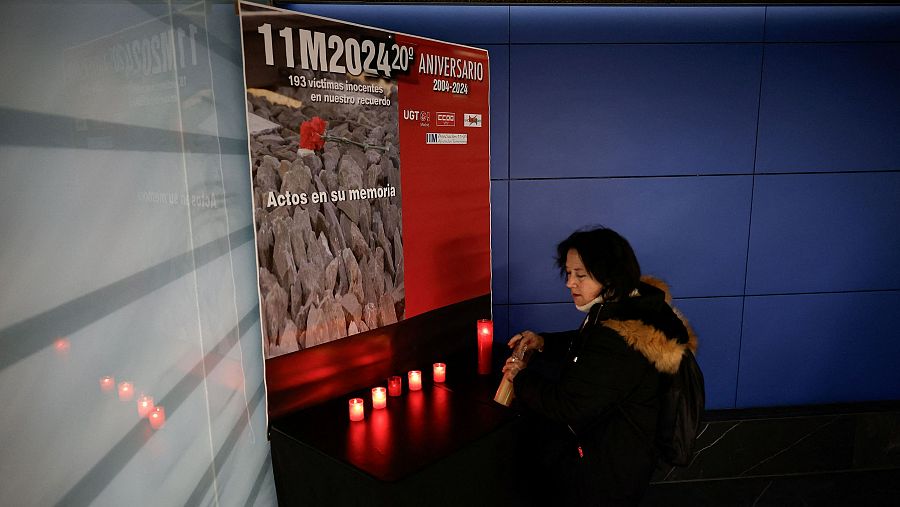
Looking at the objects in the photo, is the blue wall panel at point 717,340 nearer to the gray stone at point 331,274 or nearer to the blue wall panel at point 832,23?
the blue wall panel at point 832,23

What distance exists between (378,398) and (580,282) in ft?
3.09

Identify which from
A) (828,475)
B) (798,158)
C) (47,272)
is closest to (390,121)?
(47,272)

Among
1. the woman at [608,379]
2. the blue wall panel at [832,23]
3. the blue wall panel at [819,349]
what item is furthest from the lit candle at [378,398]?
the blue wall panel at [832,23]

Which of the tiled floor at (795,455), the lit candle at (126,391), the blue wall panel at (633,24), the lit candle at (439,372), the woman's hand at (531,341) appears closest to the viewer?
the lit candle at (126,391)

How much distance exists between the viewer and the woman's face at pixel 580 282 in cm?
199

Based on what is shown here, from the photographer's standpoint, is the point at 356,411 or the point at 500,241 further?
the point at 500,241

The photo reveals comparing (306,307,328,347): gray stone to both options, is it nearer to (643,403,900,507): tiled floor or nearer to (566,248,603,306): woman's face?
(566,248,603,306): woman's face

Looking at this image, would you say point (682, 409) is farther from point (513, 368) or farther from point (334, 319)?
point (334, 319)

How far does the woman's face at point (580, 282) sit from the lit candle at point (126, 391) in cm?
141

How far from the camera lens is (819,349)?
3.52 m

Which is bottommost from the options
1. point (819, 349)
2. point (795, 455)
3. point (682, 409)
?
point (795, 455)

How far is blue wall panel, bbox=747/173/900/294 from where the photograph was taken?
335 centimetres

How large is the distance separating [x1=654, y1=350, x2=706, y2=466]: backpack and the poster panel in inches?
46.2

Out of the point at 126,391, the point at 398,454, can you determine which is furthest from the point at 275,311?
the point at 126,391
